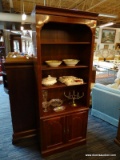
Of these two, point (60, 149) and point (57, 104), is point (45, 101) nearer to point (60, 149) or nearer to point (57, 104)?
point (57, 104)


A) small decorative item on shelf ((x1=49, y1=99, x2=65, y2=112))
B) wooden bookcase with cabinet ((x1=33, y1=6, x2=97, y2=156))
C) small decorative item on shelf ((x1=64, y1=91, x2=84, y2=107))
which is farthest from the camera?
small decorative item on shelf ((x1=64, y1=91, x2=84, y2=107))

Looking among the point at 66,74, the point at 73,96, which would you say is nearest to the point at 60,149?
the point at 73,96

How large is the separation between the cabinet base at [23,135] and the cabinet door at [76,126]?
66 cm

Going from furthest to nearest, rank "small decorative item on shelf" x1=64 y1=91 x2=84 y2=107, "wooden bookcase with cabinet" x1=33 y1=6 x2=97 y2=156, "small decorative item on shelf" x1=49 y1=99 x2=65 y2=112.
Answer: "small decorative item on shelf" x1=64 y1=91 x2=84 y2=107
"small decorative item on shelf" x1=49 y1=99 x2=65 y2=112
"wooden bookcase with cabinet" x1=33 y1=6 x2=97 y2=156

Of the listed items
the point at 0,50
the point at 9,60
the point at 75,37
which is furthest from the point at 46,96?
the point at 0,50

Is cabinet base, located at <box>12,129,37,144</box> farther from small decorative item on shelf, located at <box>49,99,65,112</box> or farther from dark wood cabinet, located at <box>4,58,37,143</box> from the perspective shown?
small decorative item on shelf, located at <box>49,99,65,112</box>

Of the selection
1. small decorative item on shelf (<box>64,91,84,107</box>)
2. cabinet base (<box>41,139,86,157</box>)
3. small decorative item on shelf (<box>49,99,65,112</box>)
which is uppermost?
small decorative item on shelf (<box>64,91,84,107</box>)

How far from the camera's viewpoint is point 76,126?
6.47 ft

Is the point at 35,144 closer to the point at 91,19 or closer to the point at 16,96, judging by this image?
the point at 16,96

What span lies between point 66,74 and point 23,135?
128 cm

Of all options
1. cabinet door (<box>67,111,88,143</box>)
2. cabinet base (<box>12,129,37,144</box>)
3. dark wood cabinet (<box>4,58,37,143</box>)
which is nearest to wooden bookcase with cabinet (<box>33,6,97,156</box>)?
cabinet door (<box>67,111,88,143</box>)

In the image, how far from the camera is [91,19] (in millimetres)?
1619

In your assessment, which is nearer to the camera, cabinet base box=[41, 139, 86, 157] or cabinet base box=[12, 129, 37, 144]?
cabinet base box=[41, 139, 86, 157]

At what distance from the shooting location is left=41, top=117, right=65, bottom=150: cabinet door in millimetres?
1761
